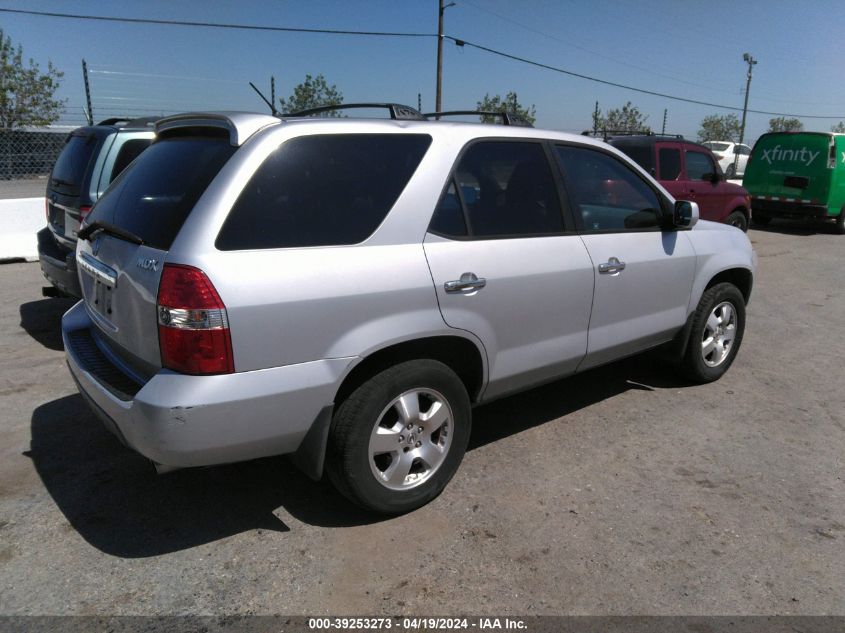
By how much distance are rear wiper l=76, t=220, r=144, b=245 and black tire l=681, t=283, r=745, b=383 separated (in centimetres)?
359

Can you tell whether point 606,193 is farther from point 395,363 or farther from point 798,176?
point 798,176

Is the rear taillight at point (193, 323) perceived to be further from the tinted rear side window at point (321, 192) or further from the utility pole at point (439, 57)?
the utility pole at point (439, 57)

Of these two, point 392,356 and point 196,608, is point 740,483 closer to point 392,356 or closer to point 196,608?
point 392,356

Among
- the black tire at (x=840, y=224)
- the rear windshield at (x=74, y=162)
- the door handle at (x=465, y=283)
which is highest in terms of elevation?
the rear windshield at (x=74, y=162)

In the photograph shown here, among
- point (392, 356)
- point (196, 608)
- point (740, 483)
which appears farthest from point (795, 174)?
point (196, 608)

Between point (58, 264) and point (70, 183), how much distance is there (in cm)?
70

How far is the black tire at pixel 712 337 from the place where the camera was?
4582 millimetres

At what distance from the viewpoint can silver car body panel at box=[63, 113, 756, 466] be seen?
245 centimetres

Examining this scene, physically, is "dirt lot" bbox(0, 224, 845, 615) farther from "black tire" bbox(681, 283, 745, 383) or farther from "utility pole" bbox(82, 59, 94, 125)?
"utility pole" bbox(82, 59, 94, 125)

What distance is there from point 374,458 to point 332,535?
0.40m

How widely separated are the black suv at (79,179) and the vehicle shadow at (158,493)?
1.63 metres

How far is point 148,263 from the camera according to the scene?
2.56m

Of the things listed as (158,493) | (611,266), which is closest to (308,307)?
(158,493)

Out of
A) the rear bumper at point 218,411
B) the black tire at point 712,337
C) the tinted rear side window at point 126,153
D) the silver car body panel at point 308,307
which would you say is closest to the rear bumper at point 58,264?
the tinted rear side window at point 126,153
